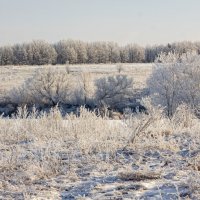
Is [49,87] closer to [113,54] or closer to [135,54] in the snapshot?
[113,54]

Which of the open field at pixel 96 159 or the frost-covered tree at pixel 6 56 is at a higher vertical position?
the open field at pixel 96 159

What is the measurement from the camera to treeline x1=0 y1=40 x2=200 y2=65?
8156cm

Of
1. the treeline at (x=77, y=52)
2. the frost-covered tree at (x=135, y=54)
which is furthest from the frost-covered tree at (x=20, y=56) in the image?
the frost-covered tree at (x=135, y=54)

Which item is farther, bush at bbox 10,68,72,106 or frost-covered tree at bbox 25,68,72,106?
frost-covered tree at bbox 25,68,72,106

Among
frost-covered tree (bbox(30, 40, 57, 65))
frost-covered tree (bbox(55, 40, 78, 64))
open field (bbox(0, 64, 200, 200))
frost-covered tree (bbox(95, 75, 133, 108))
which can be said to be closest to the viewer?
open field (bbox(0, 64, 200, 200))

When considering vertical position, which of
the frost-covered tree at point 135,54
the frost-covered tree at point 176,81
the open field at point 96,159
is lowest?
the frost-covered tree at point 135,54

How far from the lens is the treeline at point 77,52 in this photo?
81562 millimetres

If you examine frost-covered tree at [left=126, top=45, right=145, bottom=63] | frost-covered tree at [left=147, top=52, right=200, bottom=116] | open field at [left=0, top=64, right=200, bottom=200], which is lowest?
frost-covered tree at [left=126, top=45, right=145, bottom=63]

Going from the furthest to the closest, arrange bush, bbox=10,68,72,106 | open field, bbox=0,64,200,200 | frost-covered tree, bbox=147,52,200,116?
bush, bbox=10,68,72,106
frost-covered tree, bbox=147,52,200,116
open field, bbox=0,64,200,200

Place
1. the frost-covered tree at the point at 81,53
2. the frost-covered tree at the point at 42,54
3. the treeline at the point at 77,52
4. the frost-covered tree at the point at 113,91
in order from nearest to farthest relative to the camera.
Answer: the frost-covered tree at the point at 113,91, the frost-covered tree at the point at 42,54, the treeline at the point at 77,52, the frost-covered tree at the point at 81,53

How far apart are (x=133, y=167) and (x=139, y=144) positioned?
1.07 metres

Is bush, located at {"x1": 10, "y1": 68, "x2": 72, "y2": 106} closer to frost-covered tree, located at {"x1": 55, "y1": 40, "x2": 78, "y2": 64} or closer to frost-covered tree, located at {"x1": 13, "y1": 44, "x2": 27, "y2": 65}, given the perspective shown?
frost-covered tree, located at {"x1": 13, "y1": 44, "x2": 27, "y2": 65}

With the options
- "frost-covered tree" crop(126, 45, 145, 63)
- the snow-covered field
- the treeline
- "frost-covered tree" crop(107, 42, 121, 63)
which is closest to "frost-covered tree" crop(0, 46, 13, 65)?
the treeline

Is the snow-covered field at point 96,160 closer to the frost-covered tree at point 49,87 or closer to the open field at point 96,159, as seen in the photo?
the open field at point 96,159
